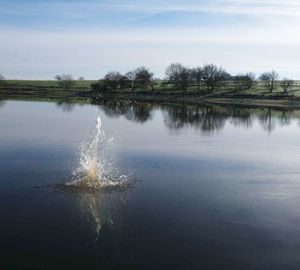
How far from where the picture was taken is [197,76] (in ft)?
502

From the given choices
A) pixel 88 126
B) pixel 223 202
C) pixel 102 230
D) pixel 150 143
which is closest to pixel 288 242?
pixel 223 202

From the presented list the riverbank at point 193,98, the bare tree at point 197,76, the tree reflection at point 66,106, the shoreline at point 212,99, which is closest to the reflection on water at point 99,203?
the tree reflection at point 66,106

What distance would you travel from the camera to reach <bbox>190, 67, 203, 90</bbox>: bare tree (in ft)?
499

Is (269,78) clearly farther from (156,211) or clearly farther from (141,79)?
(156,211)

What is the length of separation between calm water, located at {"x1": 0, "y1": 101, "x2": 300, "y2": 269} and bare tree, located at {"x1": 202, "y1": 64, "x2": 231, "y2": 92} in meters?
111

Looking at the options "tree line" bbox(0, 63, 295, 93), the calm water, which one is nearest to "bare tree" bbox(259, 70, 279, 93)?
"tree line" bbox(0, 63, 295, 93)

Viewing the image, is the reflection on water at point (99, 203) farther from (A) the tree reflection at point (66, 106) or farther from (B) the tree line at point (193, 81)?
(B) the tree line at point (193, 81)

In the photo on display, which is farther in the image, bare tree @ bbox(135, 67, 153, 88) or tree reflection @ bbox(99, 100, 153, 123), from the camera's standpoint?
bare tree @ bbox(135, 67, 153, 88)

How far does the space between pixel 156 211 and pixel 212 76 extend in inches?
5241

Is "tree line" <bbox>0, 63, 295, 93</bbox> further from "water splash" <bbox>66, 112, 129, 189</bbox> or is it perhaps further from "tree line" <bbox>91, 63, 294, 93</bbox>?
"water splash" <bbox>66, 112, 129, 189</bbox>

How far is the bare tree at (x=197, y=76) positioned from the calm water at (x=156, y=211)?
380ft

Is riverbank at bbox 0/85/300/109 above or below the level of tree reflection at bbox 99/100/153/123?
below

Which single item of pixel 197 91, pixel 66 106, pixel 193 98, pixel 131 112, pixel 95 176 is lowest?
pixel 193 98

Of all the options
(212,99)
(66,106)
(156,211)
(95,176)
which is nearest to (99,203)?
(156,211)
